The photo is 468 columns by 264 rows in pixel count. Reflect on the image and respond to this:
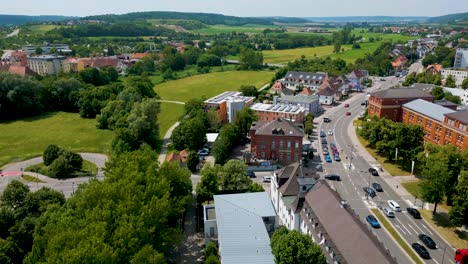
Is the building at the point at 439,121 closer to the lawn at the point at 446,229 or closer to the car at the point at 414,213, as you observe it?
the lawn at the point at 446,229

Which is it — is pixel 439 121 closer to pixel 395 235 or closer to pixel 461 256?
pixel 395 235

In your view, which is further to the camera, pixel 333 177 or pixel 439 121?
pixel 439 121

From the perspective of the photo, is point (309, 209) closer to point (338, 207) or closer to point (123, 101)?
point (338, 207)

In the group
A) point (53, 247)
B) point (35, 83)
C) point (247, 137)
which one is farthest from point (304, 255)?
point (35, 83)

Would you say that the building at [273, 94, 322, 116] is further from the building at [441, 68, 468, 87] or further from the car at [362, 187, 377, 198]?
the building at [441, 68, 468, 87]

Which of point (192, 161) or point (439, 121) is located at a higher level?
point (439, 121)

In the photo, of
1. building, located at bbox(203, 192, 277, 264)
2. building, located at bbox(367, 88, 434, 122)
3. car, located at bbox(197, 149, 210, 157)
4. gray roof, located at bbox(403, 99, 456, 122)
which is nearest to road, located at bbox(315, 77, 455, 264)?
building, located at bbox(367, 88, 434, 122)

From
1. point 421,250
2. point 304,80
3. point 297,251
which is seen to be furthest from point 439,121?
point 304,80

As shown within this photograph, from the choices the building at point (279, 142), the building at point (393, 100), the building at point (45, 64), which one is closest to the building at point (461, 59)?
the building at point (393, 100)
